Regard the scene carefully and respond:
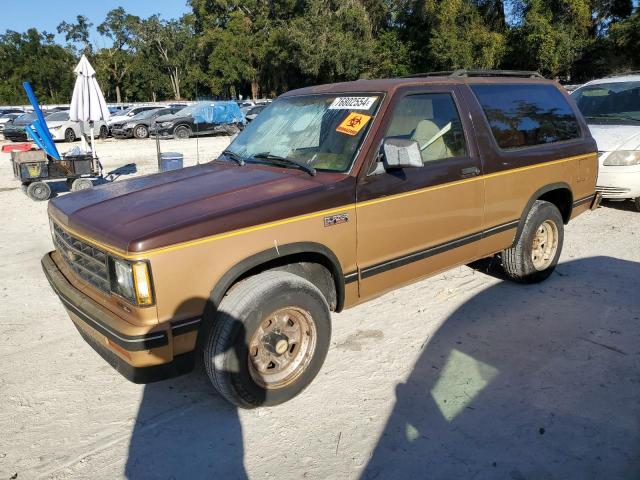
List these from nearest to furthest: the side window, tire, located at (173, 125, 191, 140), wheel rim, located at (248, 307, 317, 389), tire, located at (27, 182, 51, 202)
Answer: wheel rim, located at (248, 307, 317, 389)
the side window
tire, located at (27, 182, 51, 202)
tire, located at (173, 125, 191, 140)

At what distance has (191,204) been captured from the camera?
309 centimetres

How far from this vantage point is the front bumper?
271cm

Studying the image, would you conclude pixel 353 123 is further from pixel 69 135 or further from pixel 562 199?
pixel 69 135

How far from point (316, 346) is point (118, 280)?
1.30 meters

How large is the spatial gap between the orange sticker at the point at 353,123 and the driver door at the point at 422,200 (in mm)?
149

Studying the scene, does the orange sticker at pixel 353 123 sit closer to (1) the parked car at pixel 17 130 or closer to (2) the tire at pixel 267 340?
(2) the tire at pixel 267 340

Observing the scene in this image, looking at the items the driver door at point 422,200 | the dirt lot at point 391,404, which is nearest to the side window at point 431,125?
the driver door at point 422,200

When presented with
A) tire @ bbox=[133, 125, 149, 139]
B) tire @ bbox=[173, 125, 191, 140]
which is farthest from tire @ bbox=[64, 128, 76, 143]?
tire @ bbox=[173, 125, 191, 140]

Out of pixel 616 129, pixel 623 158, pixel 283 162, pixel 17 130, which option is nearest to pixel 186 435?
pixel 283 162

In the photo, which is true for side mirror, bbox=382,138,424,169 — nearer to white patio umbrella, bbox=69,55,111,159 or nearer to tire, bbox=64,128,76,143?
white patio umbrella, bbox=69,55,111,159

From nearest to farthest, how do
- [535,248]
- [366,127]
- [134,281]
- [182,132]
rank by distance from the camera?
[134,281], [366,127], [535,248], [182,132]

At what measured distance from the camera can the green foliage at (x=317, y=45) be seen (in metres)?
33.3

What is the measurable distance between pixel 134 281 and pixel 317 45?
42.2m

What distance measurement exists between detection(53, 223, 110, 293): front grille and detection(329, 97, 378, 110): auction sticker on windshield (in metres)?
1.98
